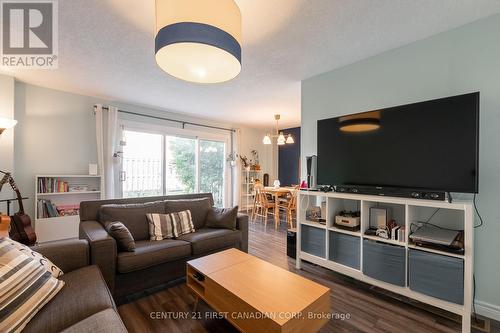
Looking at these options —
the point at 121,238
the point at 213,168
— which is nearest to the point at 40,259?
the point at 121,238

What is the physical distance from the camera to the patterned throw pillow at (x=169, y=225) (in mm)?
2395

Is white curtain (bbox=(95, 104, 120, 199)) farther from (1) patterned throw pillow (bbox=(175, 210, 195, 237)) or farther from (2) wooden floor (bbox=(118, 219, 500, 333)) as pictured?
(2) wooden floor (bbox=(118, 219, 500, 333))

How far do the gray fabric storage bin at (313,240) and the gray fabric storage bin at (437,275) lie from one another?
31.8 inches

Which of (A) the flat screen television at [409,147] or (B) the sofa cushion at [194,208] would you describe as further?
(B) the sofa cushion at [194,208]

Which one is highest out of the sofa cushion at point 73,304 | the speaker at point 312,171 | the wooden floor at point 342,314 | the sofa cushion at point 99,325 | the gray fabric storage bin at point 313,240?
the speaker at point 312,171

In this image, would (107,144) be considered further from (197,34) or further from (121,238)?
(197,34)

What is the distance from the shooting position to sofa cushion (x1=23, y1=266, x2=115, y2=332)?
107 centimetres

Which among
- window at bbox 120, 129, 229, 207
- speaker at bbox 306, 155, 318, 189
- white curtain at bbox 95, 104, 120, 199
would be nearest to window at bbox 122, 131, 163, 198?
window at bbox 120, 129, 229, 207

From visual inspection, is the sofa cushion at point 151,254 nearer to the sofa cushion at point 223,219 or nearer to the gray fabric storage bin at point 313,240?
the sofa cushion at point 223,219

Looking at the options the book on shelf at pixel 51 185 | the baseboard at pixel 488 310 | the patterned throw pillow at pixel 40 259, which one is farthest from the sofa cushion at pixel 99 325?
the book on shelf at pixel 51 185

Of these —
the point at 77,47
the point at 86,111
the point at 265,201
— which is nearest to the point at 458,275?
the point at 265,201

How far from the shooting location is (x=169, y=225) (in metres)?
2.48

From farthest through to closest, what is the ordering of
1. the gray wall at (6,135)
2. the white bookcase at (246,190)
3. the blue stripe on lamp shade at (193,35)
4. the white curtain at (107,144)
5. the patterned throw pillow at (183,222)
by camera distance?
1. the white bookcase at (246,190)
2. the white curtain at (107,144)
3. the gray wall at (6,135)
4. the patterned throw pillow at (183,222)
5. the blue stripe on lamp shade at (193,35)

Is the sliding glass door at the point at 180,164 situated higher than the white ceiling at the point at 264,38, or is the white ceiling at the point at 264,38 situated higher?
the white ceiling at the point at 264,38
